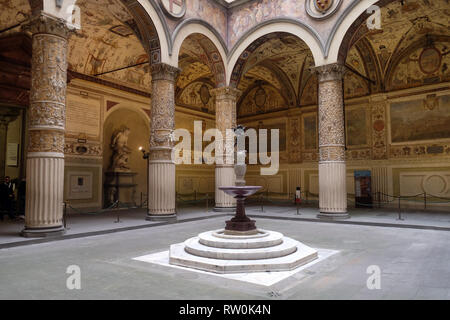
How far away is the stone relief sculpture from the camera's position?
15086mm

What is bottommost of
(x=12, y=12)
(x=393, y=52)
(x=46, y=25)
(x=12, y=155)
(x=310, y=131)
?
(x=12, y=155)

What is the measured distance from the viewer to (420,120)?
15094 millimetres

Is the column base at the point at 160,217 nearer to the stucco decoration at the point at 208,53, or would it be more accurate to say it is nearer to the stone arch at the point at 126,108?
the stone arch at the point at 126,108

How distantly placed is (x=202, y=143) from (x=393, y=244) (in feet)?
47.3

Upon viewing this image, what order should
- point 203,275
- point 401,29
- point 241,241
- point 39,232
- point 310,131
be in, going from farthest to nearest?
point 310,131, point 401,29, point 39,232, point 241,241, point 203,275

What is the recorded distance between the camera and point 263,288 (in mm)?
4332

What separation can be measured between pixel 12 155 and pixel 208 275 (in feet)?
36.8

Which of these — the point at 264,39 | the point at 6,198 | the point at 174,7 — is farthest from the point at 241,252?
the point at 264,39

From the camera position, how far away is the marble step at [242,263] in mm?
5105

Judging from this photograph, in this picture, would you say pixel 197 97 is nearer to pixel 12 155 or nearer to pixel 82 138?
pixel 82 138

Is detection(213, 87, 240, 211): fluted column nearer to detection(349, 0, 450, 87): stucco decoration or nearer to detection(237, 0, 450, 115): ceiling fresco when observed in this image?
detection(237, 0, 450, 115): ceiling fresco

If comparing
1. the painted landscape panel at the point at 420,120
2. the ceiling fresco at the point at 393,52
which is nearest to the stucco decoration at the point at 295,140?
the ceiling fresco at the point at 393,52

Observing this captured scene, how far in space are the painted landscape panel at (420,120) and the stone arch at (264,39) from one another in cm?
633

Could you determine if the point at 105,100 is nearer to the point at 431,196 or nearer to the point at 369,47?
the point at 369,47
